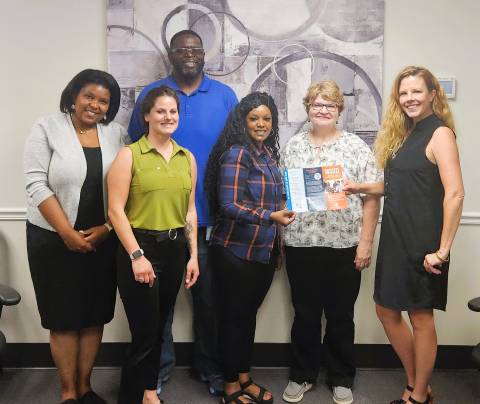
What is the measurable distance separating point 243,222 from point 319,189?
Answer: 0.38 metres

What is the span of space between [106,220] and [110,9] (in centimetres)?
120

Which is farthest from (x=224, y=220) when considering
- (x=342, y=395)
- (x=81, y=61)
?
(x=81, y=61)

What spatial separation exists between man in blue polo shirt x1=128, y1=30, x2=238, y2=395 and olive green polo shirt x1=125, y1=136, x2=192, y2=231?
42 centimetres

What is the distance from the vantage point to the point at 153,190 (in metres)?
1.96

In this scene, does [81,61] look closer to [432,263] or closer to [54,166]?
[54,166]

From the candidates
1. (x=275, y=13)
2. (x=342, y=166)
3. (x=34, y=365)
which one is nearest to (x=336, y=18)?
(x=275, y=13)

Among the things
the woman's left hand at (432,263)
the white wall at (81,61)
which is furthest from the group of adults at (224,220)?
the white wall at (81,61)

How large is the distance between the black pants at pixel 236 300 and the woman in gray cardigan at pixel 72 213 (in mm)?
522

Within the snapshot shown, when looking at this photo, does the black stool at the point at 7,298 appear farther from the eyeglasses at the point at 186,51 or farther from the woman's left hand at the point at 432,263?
the woman's left hand at the point at 432,263

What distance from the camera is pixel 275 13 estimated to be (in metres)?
2.61

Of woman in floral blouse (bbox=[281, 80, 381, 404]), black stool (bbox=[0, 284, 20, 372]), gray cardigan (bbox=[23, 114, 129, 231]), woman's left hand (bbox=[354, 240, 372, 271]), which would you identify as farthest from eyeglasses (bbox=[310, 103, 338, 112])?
black stool (bbox=[0, 284, 20, 372])

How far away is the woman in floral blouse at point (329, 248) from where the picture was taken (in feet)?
7.55

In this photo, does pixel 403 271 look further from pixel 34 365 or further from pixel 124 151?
pixel 34 365

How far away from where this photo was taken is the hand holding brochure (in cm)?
216
